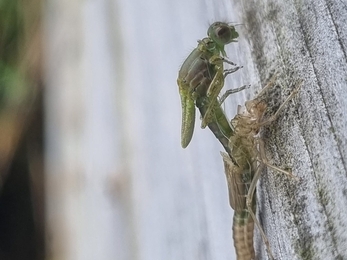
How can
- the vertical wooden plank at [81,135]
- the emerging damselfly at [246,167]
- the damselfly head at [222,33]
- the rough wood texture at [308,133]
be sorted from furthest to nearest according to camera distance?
1. the vertical wooden plank at [81,135]
2. the damselfly head at [222,33]
3. the emerging damselfly at [246,167]
4. the rough wood texture at [308,133]

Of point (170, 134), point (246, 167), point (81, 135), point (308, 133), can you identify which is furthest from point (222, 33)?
point (81, 135)

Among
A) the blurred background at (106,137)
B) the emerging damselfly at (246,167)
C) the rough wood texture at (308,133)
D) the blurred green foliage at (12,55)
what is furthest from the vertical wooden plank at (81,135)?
the rough wood texture at (308,133)

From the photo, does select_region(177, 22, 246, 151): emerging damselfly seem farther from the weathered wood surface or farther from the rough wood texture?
the rough wood texture

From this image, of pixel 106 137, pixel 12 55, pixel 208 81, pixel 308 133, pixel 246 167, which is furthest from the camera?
pixel 12 55

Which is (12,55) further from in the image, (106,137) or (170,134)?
(170,134)

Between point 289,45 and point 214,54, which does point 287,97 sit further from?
point 214,54

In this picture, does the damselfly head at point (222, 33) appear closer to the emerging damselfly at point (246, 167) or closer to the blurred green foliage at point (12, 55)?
the emerging damselfly at point (246, 167)
